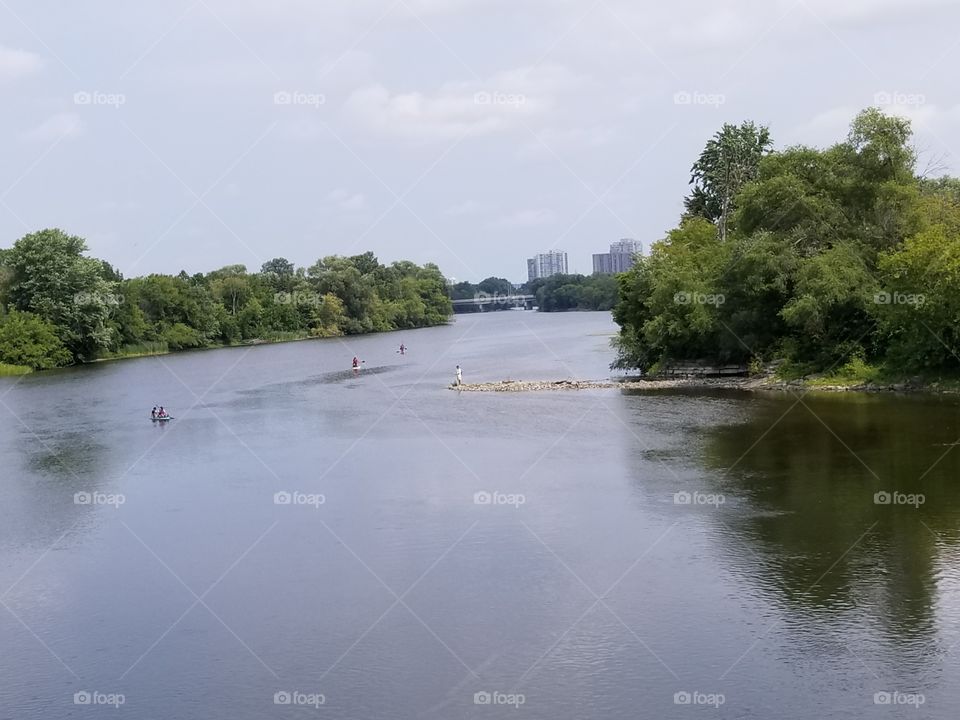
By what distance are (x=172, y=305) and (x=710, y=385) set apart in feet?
278

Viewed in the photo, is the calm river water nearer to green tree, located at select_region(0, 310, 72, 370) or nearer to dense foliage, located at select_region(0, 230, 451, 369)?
green tree, located at select_region(0, 310, 72, 370)

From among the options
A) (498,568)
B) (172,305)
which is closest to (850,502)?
(498,568)

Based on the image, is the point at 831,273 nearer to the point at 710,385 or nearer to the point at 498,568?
the point at 710,385

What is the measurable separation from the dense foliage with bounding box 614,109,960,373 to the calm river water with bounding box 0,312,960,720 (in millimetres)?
5546

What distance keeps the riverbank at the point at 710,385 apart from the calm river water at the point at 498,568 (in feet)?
10.5

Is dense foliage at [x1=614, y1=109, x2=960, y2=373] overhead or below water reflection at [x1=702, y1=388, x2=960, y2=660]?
overhead

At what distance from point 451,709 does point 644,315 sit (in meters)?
55.9

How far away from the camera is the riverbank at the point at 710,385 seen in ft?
178

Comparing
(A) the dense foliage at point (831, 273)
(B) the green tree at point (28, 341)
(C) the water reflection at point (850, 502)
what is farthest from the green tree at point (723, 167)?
(B) the green tree at point (28, 341)

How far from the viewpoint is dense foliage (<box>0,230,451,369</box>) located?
344 feet

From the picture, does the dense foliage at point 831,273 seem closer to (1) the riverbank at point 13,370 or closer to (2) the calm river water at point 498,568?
(2) the calm river water at point 498,568

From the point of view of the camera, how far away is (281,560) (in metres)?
28.7

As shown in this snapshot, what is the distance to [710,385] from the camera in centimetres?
6391

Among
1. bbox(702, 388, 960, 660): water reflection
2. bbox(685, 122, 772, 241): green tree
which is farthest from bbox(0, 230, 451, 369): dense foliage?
bbox(702, 388, 960, 660): water reflection
